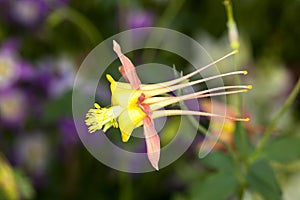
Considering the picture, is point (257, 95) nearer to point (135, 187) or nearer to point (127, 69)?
point (135, 187)

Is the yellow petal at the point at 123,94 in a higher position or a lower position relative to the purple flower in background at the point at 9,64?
lower

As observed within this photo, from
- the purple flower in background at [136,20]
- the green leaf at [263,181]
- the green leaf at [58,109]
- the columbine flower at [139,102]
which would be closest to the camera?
the columbine flower at [139,102]

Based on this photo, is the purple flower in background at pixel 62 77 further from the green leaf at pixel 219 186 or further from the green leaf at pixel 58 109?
the green leaf at pixel 219 186

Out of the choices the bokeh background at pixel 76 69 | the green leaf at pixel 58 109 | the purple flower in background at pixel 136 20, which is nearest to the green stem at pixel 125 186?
the bokeh background at pixel 76 69

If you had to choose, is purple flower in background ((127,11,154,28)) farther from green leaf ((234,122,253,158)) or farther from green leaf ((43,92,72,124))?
green leaf ((234,122,253,158))

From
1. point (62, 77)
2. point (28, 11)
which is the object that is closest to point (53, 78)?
point (62, 77)

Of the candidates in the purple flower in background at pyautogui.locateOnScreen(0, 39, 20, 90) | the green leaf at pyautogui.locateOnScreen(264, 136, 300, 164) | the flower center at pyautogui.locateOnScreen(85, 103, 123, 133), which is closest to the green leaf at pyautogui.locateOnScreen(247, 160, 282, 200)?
the green leaf at pyautogui.locateOnScreen(264, 136, 300, 164)
